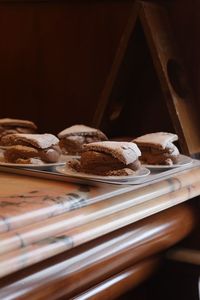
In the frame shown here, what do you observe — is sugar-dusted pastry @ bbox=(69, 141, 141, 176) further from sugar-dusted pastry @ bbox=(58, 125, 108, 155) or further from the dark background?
the dark background

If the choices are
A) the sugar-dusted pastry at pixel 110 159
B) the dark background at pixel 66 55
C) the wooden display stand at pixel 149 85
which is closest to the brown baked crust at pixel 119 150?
the sugar-dusted pastry at pixel 110 159

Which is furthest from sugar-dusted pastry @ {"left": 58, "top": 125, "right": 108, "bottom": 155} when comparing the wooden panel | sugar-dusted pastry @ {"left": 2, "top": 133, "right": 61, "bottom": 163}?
the wooden panel

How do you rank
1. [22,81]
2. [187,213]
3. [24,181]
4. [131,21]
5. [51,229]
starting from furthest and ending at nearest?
[22,81] < [131,21] < [187,213] < [24,181] < [51,229]

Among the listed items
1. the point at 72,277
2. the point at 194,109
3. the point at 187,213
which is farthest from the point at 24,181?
the point at 194,109

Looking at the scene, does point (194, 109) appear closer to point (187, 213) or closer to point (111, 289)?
point (187, 213)

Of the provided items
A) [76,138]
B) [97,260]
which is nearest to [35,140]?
[76,138]

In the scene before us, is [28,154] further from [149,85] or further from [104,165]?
[149,85]
